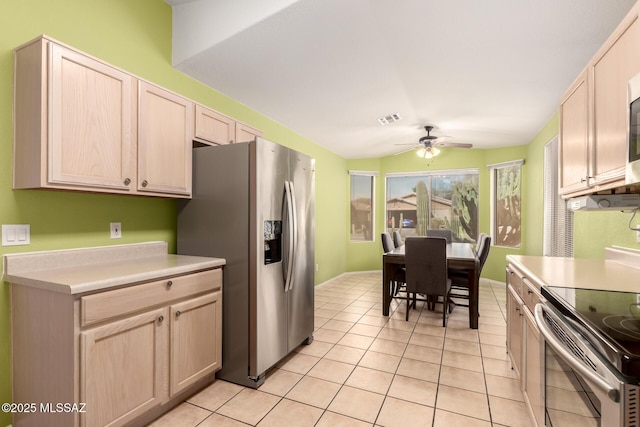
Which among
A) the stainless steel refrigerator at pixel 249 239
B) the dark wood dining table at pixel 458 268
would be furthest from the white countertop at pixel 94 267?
the dark wood dining table at pixel 458 268

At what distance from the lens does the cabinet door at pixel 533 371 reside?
1.53 m

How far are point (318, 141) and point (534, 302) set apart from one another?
167 inches

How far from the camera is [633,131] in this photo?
1.27 meters

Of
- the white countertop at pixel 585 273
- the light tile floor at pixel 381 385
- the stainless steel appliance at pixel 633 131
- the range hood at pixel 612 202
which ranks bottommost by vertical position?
the light tile floor at pixel 381 385

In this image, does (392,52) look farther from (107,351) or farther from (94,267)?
(107,351)

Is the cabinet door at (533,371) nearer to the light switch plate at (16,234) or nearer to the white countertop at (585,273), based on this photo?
the white countertop at (585,273)

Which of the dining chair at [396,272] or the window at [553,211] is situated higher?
the window at [553,211]

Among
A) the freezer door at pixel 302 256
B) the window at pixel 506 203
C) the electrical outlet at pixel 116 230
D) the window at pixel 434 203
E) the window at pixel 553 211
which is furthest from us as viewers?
the window at pixel 434 203

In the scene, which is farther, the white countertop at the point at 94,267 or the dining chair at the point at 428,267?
the dining chair at the point at 428,267

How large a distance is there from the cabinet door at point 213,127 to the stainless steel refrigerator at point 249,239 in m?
0.19

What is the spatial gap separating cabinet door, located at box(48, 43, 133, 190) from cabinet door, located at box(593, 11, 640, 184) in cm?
268

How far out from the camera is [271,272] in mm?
2406

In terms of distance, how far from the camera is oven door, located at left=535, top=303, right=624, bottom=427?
2.65 feet

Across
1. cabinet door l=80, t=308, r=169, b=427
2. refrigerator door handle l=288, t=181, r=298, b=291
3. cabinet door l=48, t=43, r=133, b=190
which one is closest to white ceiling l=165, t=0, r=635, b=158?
cabinet door l=48, t=43, r=133, b=190
